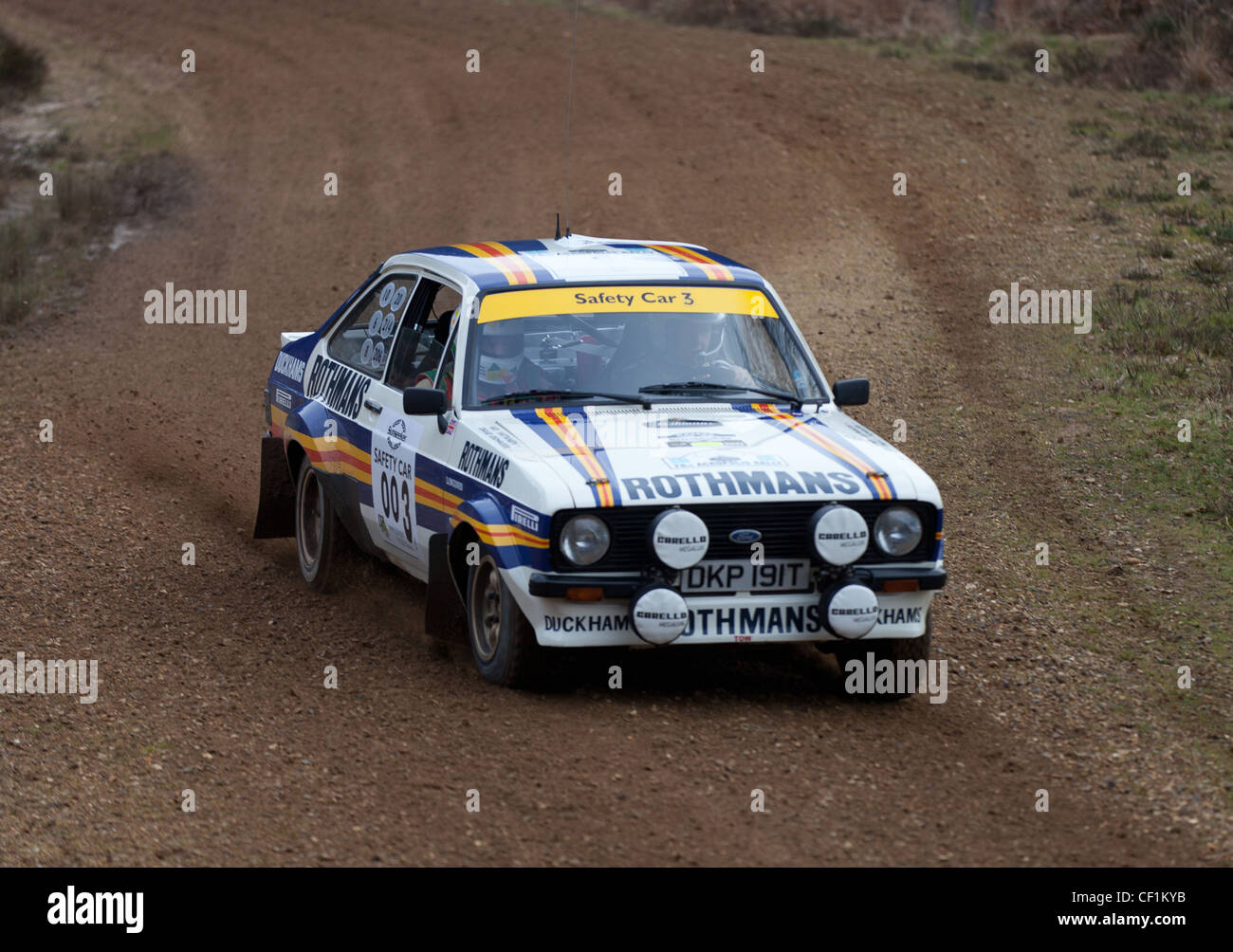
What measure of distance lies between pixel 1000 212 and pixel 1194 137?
3.62 m

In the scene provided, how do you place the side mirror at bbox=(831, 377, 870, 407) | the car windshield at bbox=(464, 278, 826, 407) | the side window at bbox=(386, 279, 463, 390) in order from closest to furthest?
the car windshield at bbox=(464, 278, 826, 407) → the side mirror at bbox=(831, 377, 870, 407) → the side window at bbox=(386, 279, 463, 390)

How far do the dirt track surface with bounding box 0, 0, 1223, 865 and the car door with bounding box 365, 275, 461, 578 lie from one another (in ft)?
1.69

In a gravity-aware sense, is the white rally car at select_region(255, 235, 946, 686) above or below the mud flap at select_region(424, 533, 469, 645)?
above

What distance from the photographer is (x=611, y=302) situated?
7.44 meters

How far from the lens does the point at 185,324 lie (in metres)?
16.6

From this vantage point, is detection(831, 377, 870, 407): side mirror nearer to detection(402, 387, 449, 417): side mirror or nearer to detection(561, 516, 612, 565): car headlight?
detection(561, 516, 612, 565): car headlight

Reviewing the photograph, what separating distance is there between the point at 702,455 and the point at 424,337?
1.92 m

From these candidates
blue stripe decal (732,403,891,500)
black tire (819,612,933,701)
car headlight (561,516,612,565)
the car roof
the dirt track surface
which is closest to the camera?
the dirt track surface

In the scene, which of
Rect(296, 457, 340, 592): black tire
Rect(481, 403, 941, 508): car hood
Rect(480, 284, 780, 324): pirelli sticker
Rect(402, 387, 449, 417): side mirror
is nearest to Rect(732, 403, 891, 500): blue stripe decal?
Rect(481, 403, 941, 508): car hood

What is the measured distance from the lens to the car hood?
6312mm

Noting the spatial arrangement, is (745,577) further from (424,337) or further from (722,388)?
(424,337)

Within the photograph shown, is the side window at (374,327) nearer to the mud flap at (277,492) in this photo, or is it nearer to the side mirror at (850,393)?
the mud flap at (277,492)
